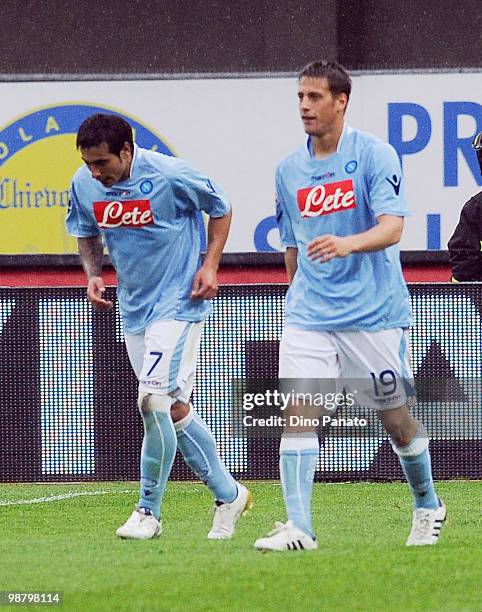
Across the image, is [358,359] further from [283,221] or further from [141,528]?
[141,528]

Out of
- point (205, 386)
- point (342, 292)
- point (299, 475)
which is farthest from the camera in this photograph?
point (205, 386)

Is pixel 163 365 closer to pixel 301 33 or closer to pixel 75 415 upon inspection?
pixel 75 415

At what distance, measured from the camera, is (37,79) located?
45.8 ft

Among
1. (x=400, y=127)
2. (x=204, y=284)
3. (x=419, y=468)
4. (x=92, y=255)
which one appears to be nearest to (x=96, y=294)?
(x=92, y=255)

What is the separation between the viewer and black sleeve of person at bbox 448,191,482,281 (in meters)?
9.23

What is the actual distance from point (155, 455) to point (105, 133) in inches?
53.9

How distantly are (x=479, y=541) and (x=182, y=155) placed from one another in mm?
7482

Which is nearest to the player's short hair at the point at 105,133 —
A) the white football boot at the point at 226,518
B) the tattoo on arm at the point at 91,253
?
the tattoo on arm at the point at 91,253

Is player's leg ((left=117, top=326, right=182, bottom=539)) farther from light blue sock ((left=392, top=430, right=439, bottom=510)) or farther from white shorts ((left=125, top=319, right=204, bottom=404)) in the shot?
light blue sock ((left=392, top=430, right=439, bottom=510))

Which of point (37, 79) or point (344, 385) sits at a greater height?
point (37, 79)

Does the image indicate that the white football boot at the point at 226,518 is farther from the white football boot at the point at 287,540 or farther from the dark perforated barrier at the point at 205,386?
the dark perforated barrier at the point at 205,386

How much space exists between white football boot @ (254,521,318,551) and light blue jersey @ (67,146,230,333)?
Answer: 4.08ft

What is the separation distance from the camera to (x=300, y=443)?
6512 millimetres

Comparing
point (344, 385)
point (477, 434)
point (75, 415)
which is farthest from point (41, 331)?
point (344, 385)
